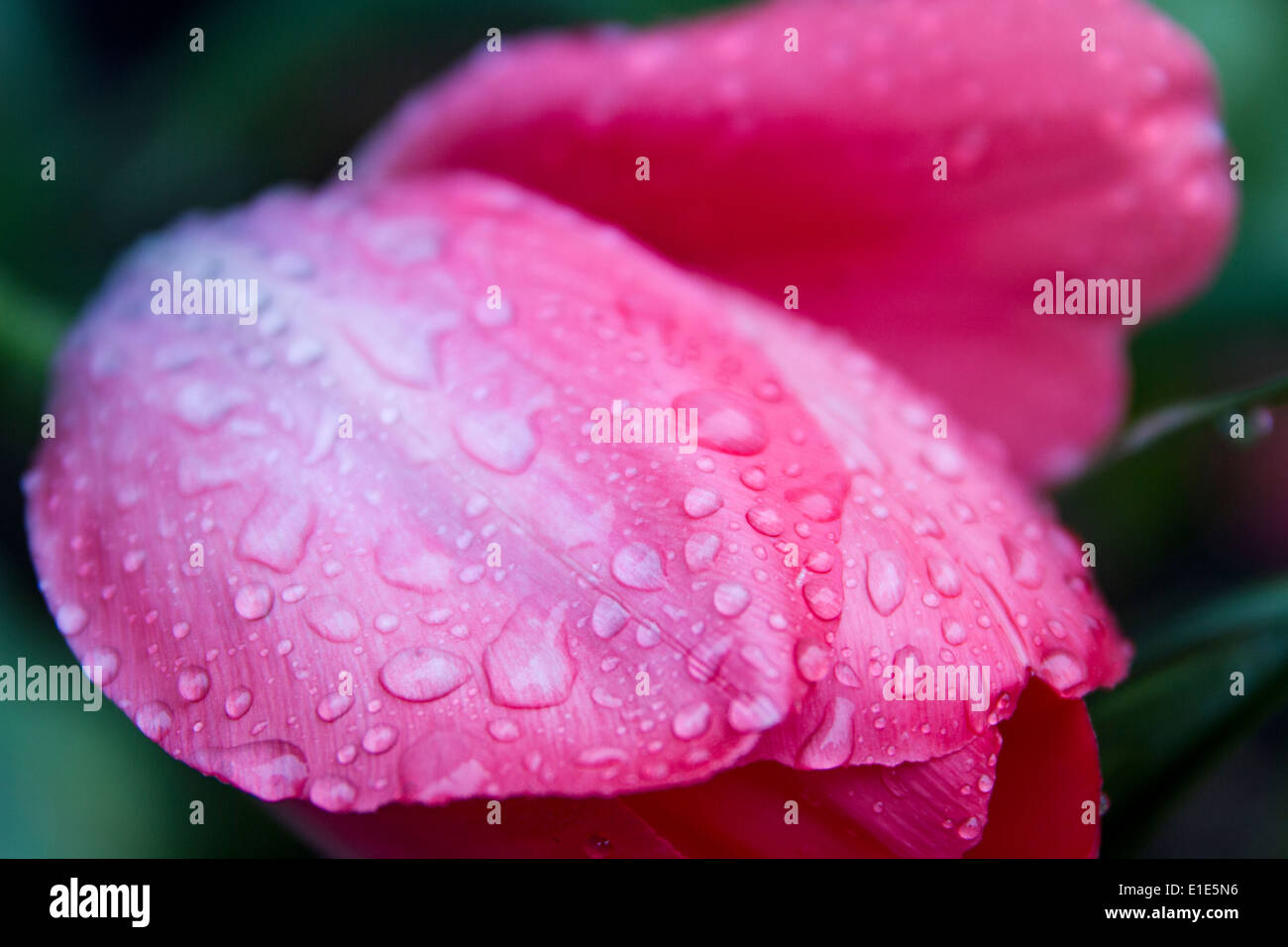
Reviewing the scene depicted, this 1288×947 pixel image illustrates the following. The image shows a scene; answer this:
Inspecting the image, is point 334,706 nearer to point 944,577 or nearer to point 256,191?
point 944,577

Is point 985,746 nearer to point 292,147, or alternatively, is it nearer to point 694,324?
point 694,324

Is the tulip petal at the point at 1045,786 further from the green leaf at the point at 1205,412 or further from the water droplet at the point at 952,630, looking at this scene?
the green leaf at the point at 1205,412

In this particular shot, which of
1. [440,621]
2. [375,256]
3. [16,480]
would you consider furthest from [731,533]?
[16,480]

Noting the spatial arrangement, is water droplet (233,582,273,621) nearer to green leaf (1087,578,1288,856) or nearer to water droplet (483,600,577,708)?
water droplet (483,600,577,708)

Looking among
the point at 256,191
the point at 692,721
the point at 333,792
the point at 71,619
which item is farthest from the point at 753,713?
the point at 256,191

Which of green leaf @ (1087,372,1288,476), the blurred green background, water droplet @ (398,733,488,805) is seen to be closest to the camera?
water droplet @ (398,733,488,805)

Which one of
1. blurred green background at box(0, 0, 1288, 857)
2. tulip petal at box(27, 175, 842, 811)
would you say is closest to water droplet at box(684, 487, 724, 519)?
tulip petal at box(27, 175, 842, 811)
